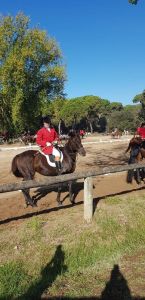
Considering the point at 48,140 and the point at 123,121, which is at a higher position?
the point at 48,140

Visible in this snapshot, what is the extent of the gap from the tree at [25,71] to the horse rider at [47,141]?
32042 millimetres

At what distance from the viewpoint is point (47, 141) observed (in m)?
12.2

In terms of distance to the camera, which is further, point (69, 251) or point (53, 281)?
point (69, 251)

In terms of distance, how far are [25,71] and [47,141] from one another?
A: 3420cm

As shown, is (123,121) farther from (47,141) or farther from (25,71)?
(47,141)

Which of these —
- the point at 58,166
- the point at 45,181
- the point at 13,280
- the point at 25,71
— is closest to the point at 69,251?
the point at 13,280

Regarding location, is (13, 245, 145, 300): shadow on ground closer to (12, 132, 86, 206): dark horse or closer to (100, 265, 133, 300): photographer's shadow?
(100, 265, 133, 300): photographer's shadow

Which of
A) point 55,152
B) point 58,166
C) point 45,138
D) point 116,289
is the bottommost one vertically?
point 116,289

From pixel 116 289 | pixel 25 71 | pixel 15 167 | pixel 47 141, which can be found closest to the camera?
pixel 116 289

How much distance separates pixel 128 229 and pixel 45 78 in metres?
39.4

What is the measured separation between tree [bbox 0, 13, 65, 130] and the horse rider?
105 ft

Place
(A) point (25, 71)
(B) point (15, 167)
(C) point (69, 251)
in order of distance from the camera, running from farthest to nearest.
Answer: (A) point (25, 71) < (B) point (15, 167) < (C) point (69, 251)

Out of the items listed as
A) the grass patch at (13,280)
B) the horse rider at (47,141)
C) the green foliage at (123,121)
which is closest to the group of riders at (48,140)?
the horse rider at (47,141)

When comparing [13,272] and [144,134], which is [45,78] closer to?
[144,134]
